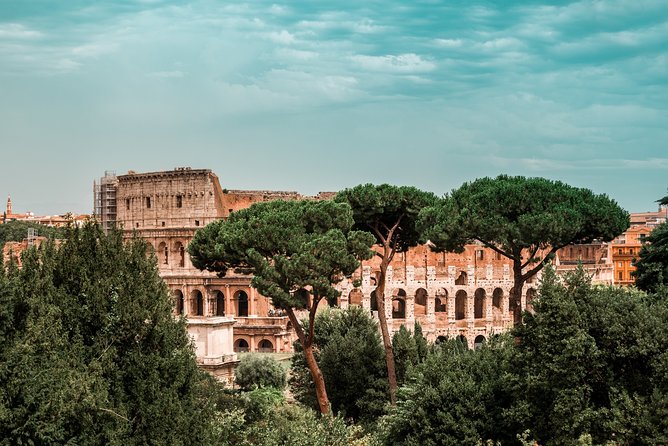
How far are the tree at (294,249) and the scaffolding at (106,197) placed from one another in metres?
35.6

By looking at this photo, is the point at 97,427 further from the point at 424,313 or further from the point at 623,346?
the point at 424,313

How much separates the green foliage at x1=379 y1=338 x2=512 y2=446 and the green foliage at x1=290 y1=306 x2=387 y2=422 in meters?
4.31

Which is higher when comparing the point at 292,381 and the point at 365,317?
the point at 365,317

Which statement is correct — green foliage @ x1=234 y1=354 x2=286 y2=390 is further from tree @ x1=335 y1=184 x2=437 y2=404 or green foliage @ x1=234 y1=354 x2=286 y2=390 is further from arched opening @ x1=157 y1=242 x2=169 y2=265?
arched opening @ x1=157 y1=242 x2=169 y2=265

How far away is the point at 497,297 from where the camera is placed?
4531 centimetres

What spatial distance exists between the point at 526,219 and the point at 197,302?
3253 centimetres

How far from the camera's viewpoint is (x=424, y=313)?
4388 centimetres

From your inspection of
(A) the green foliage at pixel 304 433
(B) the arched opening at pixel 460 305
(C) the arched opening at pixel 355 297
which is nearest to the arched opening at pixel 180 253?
(C) the arched opening at pixel 355 297

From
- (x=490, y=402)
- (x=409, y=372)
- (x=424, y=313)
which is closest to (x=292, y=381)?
(x=409, y=372)

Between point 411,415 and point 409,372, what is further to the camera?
point 409,372

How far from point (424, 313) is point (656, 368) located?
32.5 metres

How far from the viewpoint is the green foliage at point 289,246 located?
1586 centimetres

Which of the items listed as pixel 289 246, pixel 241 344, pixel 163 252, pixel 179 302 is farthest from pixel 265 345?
pixel 289 246

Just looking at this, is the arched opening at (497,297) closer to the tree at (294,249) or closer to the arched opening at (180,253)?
the arched opening at (180,253)
